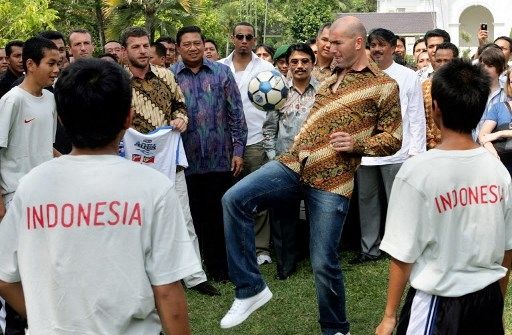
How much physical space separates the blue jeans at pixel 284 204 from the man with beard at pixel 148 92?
150 cm

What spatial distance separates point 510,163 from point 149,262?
5924 millimetres

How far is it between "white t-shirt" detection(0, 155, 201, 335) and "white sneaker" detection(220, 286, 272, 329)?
2.54 meters

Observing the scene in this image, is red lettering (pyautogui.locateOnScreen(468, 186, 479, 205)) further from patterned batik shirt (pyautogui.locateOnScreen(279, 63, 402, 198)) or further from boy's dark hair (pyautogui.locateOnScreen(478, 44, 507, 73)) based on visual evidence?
boy's dark hair (pyautogui.locateOnScreen(478, 44, 507, 73))

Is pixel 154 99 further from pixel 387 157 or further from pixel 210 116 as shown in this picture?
pixel 387 157

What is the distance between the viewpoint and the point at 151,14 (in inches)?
1318

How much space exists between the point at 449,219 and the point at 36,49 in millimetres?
3717

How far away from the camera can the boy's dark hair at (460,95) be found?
153 inches

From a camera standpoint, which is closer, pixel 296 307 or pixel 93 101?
pixel 93 101

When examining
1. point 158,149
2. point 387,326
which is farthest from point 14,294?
point 158,149

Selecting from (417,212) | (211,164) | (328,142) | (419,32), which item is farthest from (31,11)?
(419,32)

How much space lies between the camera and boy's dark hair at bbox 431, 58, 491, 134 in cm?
388

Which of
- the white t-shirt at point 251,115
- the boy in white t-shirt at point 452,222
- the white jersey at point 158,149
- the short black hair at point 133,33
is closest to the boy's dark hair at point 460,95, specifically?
the boy in white t-shirt at point 452,222

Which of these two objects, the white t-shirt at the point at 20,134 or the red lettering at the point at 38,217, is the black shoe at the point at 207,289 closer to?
the white t-shirt at the point at 20,134

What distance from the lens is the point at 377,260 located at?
28.5 ft
